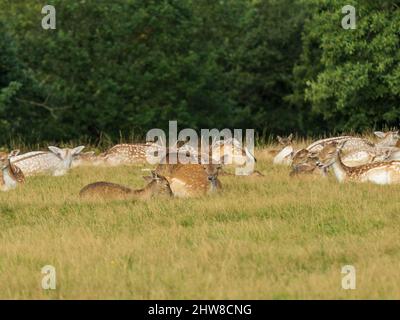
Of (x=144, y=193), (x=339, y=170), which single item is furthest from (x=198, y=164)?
(x=339, y=170)

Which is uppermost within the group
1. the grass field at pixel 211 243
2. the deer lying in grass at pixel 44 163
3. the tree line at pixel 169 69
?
the tree line at pixel 169 69

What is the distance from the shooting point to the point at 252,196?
13469 mm

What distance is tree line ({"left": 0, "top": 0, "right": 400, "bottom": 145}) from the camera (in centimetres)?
3722

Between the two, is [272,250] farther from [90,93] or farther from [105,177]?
[90,93]

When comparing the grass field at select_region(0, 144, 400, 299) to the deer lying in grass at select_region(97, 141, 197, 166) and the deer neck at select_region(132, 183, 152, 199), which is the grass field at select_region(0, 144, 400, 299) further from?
the deer lying in grass at select_region(97, 141, 197, 166)

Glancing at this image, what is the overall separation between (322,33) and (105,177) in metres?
20.3

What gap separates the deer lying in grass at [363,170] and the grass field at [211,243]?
14.4 inches

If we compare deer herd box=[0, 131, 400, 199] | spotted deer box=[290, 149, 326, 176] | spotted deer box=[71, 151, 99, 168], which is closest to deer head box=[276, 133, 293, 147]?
deer herd box=[0, 131, 400, 199]

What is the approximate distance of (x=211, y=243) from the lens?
10305 mm

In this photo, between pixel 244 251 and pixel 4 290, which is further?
pixel 244 251

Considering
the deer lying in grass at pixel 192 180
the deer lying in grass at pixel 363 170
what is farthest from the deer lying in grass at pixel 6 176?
the deer lying in grass at pixel 363 170

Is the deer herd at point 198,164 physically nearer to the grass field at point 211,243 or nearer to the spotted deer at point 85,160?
the spotted deer at point 85,160

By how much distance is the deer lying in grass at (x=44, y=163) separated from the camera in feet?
58.2

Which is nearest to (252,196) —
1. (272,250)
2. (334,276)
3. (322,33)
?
(272,250)
